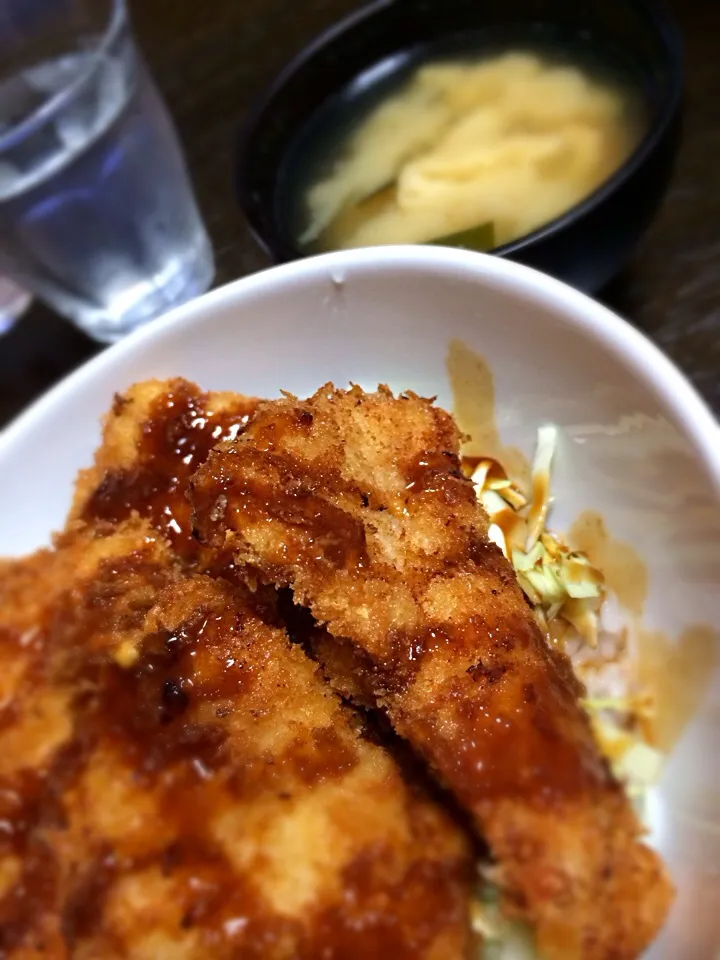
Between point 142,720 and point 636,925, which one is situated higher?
point 142,720

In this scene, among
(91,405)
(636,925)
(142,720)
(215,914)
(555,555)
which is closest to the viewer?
(636,925)

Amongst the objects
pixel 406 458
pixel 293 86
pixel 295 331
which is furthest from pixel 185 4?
pixel 406 458

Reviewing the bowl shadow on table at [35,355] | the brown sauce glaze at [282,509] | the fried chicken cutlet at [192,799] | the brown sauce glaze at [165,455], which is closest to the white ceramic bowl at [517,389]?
the brown sauce glaze at [165,455]

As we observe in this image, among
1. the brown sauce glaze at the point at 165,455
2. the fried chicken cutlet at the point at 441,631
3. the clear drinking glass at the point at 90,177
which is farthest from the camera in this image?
the clear drinking glass at the point at 90,177

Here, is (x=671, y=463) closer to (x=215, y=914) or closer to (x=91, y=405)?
(x=215, y=914)

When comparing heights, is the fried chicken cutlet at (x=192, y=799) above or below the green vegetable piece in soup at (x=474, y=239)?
above

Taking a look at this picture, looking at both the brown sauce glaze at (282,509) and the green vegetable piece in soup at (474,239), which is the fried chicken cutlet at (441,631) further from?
the green vegetable piece in soup at (474,239)
